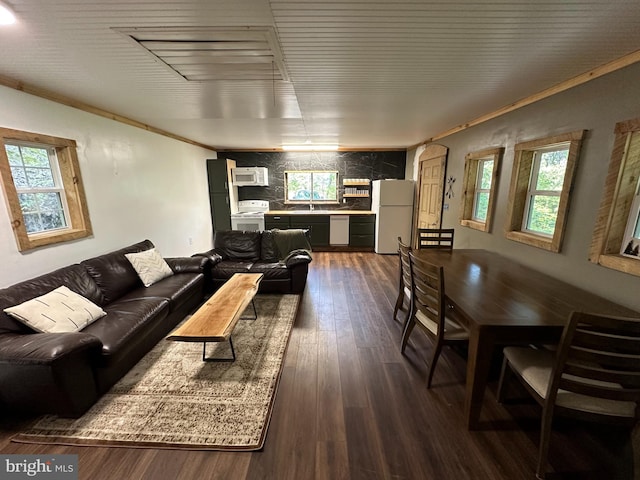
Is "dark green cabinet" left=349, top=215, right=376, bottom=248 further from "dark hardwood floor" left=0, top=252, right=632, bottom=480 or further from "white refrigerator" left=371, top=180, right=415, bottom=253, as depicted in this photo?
"dark hardwood floor" left=0, top=252, right=632, bottom=480

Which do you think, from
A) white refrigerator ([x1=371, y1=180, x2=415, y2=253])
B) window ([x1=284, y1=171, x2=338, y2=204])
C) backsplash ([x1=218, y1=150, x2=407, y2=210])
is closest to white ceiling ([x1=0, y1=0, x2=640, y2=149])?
white refrigerator ([x1=371, y1=180, x2=415, y2=253])

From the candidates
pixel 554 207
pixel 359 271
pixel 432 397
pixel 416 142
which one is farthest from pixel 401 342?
pixel 416 142

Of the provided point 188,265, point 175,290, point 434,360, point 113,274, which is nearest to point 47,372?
point 175,290

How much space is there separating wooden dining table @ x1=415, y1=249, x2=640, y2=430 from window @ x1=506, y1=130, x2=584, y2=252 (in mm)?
438

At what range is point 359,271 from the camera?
4.66 m

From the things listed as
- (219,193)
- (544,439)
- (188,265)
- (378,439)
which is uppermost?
(219,193)

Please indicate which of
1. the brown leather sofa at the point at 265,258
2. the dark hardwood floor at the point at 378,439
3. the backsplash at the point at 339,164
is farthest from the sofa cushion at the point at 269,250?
the backsplash at the point at 339,164

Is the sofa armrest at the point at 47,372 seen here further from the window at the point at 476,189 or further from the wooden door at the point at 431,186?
the wooden door at the point at 431,186

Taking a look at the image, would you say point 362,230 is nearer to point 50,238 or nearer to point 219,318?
point 219,318

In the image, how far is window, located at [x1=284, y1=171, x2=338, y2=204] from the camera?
21.2ft

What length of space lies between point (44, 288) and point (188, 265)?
52.5 inches

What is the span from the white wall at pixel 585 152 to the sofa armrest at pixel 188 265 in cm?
365

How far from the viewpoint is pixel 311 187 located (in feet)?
21.4

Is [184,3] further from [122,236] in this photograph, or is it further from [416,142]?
[416,142]
